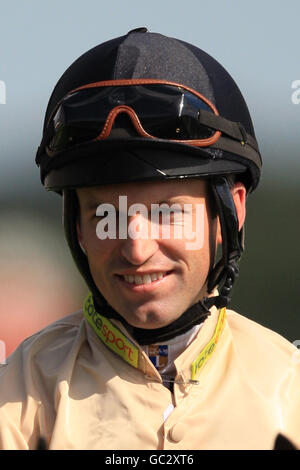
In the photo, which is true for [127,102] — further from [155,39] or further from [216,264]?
[216,264]

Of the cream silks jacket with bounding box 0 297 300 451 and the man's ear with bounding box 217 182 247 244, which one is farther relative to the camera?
the man's ear with bounding box 217 182 247 244

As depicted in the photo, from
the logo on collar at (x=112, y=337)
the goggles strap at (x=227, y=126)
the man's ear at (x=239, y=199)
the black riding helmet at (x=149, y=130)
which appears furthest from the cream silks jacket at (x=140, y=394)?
the goggles strap at (x=227, y=126)

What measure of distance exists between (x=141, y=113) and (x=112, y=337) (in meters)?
0.80

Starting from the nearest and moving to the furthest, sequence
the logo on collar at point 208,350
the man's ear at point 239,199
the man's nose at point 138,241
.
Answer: the man's nose at point 138,241
the logo on collar at point 208,350
the man's ear at point 239,199

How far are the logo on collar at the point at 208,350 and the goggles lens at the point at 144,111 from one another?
2.21ft

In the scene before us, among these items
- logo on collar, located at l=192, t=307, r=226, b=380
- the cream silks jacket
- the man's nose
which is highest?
the man's nose

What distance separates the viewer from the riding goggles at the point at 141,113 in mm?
3133

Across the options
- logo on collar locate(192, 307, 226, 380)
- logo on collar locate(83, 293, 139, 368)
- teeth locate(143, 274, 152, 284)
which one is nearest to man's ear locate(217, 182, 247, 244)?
logo on collar locate(192, 307, 226, 380)

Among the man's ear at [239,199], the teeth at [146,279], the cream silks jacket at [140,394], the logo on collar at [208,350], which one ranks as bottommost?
the cream silks jacket at [140,394]

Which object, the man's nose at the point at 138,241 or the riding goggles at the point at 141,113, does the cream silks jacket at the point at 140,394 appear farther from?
the riding goggles at the point at 141,113

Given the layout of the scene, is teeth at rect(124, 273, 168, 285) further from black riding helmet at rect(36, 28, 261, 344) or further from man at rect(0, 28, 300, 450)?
black riding helmet at rect(36, 28, 261, 344)

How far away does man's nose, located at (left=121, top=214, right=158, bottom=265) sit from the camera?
3.07 m

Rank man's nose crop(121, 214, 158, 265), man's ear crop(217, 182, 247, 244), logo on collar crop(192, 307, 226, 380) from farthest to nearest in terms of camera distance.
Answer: man's ear crop(217, 182, 247, 244)
logo on collar crop(192, 307, 226, 380)
man's nose crop(121, 214, 158, 265)

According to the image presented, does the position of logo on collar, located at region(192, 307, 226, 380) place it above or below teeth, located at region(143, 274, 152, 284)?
below
